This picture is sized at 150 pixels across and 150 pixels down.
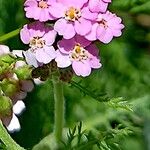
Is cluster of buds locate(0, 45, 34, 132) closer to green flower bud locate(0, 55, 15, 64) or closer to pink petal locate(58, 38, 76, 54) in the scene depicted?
green flower bud locate(0, 55, 15, 64)

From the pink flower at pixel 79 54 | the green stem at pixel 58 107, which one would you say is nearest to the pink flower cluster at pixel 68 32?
the pink flower at pixel 79 54

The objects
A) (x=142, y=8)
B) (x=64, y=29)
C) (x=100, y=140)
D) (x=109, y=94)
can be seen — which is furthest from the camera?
(x=109, y=94)

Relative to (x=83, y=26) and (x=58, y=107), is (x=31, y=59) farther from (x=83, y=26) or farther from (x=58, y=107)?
(x=58, y=107)

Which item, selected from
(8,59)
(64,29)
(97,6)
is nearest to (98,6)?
(97,6)

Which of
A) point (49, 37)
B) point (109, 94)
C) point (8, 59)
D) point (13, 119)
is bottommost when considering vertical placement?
point (109, 94)

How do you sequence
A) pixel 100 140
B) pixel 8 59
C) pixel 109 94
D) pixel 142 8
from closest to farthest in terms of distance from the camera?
pixel 8 59, pixel 100 140, pixel 142 8, pixel 109 94

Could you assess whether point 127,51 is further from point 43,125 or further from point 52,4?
point 52,4

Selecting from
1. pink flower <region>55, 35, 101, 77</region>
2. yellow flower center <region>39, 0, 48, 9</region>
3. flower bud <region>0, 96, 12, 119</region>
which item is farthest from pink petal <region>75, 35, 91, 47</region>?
flower bud <region>0, 96, 12, 119</region>
